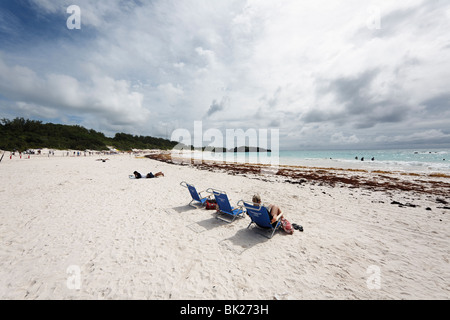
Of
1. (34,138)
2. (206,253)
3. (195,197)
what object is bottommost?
(206,253)

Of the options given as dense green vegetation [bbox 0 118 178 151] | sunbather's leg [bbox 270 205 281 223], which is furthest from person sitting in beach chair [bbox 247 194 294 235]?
dense green vegetation [bbox 0 118 178 151]

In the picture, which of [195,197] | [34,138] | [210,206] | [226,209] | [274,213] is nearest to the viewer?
[274,213]

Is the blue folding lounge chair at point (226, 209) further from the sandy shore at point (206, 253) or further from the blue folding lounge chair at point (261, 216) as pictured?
the blue folding lounge chair at point (261, 216)

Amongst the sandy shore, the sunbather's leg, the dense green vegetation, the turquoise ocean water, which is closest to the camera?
the sandy shore

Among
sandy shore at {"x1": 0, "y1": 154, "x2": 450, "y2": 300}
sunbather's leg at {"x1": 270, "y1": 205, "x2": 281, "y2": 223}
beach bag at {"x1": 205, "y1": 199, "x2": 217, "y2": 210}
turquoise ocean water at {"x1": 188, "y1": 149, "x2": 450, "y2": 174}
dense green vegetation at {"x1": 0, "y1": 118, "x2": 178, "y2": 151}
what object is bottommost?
sandy shore at {"x1": 0, "y1": 154, "x2": 450, "y2": 300}

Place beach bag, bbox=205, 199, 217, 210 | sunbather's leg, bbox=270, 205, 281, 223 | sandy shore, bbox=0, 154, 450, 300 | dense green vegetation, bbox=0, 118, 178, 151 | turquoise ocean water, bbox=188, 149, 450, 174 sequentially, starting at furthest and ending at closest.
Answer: dense green vegetation, bbox=0, 118, 178, 151, turquoise ocean water, bbox=188, 149, 450, 174, beach bag, bbox=205, 199, 217, 210, sunbather's leg, bbox=270, 205, 281, 223, sandy shore, bbox=0, 154, 450, 300

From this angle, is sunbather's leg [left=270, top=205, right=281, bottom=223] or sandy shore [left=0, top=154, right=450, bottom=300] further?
sunbather's leg [left=270, top=205, right=281, bottom=223]

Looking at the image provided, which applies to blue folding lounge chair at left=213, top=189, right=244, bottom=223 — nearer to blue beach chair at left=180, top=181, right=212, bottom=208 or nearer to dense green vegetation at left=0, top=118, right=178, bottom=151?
blue beach chair at left=180, top=181, right=212, bottom=208

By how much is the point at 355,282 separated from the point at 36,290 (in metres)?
6.33

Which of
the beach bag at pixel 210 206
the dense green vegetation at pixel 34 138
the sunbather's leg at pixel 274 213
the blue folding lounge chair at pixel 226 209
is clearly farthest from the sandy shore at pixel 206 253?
the dense green vegetation at pixel 34 138

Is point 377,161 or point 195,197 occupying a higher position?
point 377,161

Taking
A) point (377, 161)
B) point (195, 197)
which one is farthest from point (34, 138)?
point (377, 161)

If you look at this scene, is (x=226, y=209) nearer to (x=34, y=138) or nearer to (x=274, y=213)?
(x=274, y=213)
